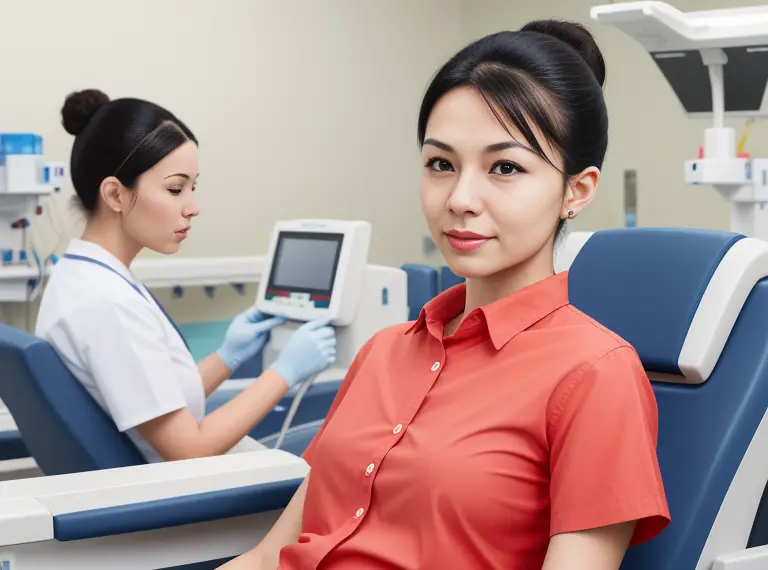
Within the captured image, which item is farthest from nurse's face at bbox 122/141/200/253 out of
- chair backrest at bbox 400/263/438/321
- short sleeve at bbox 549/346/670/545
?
chair backrest at bbox 400/263/438/321

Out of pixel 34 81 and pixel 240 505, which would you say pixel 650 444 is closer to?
pixel 240 505

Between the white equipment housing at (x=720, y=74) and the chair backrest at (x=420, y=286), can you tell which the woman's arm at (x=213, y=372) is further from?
the white equipment housing at (x=720, y=74)

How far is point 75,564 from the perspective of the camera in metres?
1.29

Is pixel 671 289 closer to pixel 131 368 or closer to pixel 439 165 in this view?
pixel 439 165

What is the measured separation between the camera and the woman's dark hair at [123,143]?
1.80 meters

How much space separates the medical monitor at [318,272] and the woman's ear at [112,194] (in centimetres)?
61

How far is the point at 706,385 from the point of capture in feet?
3.77

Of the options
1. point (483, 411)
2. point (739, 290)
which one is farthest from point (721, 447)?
point (483, 411)

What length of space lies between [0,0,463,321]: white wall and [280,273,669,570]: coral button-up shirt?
2.25m

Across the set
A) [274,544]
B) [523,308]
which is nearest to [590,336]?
[523,308]

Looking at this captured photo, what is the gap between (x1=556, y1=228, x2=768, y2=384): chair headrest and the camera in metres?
1.14

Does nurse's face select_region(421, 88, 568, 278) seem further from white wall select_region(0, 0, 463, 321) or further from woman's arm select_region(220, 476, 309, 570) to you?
white wall select_region(0, 0, 463, 321)

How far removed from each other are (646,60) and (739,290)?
8.75 ft

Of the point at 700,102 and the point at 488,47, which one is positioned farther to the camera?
the point at 700,102
